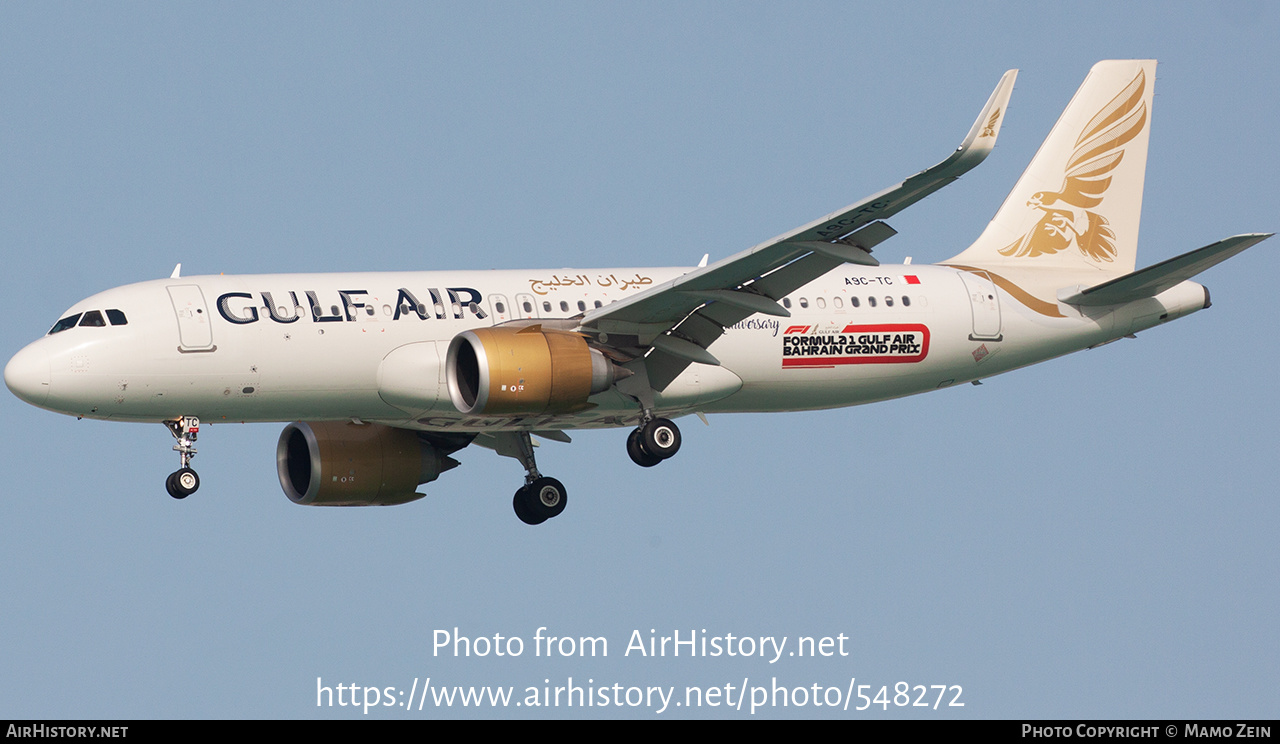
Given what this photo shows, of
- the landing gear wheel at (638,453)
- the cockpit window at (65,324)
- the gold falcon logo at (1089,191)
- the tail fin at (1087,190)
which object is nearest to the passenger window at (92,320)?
the cockpit window at (65,324)

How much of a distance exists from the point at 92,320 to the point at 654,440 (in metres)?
11.4

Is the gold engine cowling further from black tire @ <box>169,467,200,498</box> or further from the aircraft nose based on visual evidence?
the aircraft nose

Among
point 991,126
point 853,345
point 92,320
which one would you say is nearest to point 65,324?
point 92,320

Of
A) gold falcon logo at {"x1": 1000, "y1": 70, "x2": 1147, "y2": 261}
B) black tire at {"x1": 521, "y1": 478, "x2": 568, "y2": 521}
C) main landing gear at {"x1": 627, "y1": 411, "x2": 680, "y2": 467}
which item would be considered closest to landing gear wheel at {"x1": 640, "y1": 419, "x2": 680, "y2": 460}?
main landing gear at {"x1": 627, "y1": 411, "x2": 680, "y2": 467}

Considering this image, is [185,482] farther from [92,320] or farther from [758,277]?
[758,277]

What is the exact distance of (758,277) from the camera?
35500mm

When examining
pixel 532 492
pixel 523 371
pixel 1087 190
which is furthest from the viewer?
pixel 1087 190

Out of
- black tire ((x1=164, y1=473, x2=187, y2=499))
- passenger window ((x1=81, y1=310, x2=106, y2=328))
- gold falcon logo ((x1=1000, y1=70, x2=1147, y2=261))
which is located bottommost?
black tire ((x1=164, y1=473, x2=187, y2=499))

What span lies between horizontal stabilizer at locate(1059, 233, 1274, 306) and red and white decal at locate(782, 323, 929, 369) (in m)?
4.02

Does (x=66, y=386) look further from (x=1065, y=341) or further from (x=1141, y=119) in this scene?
(x=1141, y=119)

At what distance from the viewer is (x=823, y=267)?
35031 mm

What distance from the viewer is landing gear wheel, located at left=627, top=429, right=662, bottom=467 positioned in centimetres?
3822

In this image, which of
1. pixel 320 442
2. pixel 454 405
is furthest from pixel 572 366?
pixel 320 442

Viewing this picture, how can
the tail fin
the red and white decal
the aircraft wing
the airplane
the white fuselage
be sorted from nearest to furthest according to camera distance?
the aircraft wing, the airplane, the white fuselage, the red and white decal, the tail fin
